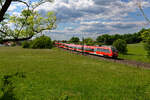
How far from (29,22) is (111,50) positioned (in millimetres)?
29947

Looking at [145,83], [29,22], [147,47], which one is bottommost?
[145,83]

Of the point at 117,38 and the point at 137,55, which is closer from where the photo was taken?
the point at 137,55

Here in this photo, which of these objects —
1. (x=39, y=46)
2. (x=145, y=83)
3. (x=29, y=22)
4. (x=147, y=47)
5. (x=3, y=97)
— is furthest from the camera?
(x=39, y=46)

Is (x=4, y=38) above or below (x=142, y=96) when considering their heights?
above

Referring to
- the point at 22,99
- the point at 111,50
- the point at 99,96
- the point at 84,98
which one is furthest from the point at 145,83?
the point at 111,50

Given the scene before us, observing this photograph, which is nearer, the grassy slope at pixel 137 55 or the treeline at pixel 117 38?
the grassy slope at pixel 137 55

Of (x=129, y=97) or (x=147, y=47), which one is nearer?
(x=129, y=97)

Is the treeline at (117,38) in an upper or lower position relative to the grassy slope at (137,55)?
upper

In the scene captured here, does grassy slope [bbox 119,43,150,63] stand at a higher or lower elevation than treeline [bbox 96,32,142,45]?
lower

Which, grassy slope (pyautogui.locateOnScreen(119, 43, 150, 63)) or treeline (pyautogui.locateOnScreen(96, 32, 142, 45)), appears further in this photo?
treeline (pyautogui.locateOnScreen(96, 32, 142, 45))

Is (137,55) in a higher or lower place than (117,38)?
lower

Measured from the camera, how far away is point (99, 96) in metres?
10.3

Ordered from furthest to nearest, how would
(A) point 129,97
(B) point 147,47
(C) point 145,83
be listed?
(B) point 147,47 → (C) point 145,83 → (A) point 129,97

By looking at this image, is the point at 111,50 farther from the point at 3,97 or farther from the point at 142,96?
the point at 3,97
